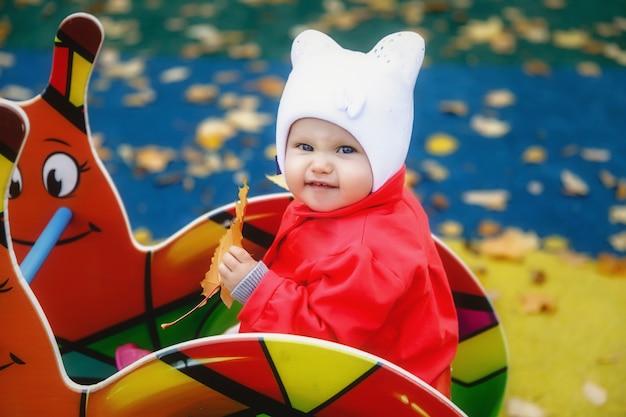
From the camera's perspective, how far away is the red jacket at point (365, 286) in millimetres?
1299

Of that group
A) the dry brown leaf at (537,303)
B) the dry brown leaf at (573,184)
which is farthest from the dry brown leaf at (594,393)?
the dry brown leaf at (573,184)

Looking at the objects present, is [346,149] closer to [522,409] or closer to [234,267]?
[234,267]

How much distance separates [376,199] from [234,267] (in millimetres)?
341

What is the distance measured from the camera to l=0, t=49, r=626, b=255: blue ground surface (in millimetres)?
2602

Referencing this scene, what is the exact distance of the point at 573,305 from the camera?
220 centimetres

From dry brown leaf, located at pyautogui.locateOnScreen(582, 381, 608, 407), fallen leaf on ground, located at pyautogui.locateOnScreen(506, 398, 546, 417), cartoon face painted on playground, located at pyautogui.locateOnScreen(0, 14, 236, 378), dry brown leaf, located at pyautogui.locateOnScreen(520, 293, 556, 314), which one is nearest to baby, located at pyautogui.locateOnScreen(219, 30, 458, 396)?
cartoon face painted on playground, located at pyautogui.locateOnScreen(0, 14, 236, 378)

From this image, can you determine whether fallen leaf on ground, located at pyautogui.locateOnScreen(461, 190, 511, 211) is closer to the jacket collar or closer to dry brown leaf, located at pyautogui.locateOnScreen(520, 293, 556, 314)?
dry brown leaf, located at pyautogui.locateOnScreen(520, 293, 556, 314)

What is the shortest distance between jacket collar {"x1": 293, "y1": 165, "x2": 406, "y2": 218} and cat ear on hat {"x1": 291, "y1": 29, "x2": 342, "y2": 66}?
1.03ft

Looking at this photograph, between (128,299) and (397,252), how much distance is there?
2.68 feet

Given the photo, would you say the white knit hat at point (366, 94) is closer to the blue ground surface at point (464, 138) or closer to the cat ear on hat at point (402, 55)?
the cat ear on hat at point (402, 55)

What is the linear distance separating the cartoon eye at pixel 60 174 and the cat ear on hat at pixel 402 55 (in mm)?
776

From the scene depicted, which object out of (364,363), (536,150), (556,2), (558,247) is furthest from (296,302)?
(556,2)

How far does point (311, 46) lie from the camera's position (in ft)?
4.67

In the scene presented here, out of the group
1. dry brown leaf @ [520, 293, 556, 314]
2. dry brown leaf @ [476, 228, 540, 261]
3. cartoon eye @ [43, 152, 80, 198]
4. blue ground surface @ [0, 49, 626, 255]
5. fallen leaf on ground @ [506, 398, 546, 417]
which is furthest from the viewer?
blue ground surface @ [0, 49, 626, 255]
